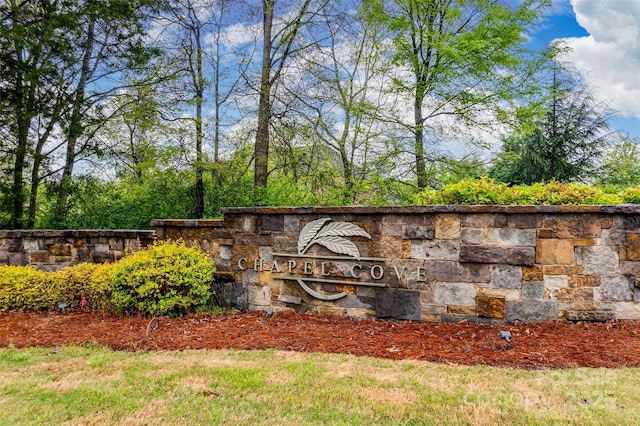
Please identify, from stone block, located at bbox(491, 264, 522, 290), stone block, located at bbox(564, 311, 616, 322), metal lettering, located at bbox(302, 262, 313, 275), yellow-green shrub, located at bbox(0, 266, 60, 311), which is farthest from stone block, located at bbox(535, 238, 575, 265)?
yellow-green shrub, located at bbox(0, 266, 60, 311)

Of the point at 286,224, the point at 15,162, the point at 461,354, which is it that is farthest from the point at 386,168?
the point at 15,162

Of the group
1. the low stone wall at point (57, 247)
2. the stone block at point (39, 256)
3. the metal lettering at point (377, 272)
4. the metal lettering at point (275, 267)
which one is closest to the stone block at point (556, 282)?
the metal lettering at point (377, 272)

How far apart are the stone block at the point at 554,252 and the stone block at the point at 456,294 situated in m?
0.73

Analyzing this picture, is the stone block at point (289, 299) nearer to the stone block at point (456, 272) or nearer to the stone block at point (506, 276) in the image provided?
the stone block at point (456, 272)

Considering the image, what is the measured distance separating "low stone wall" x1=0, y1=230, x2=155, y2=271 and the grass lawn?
391 cm

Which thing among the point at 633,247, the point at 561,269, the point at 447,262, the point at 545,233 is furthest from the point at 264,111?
the point at 633,247

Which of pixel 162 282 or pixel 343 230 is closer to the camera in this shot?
pixel 343 230

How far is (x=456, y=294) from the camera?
4.44m

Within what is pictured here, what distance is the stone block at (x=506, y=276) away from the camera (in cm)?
430

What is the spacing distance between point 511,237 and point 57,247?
712cm

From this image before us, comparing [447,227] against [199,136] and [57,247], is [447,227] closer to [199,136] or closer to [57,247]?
[57,247]

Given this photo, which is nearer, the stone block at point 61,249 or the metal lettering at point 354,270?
the metal lettering at point 354,270

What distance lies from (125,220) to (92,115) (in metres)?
3.31

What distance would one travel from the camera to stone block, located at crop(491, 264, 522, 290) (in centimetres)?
430
